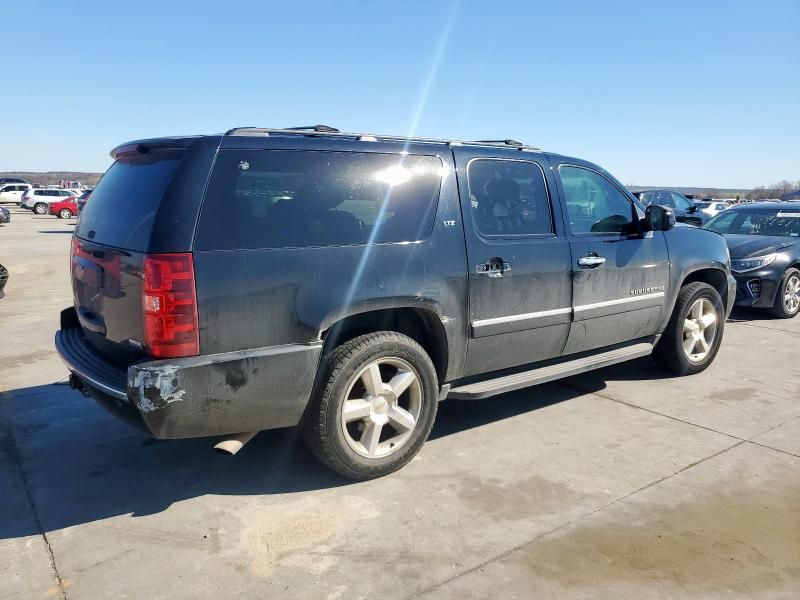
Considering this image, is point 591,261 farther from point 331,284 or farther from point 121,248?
point 121,248

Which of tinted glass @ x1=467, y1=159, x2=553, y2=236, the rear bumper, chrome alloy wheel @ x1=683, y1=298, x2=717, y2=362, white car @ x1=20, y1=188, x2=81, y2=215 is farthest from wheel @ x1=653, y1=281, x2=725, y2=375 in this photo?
white car @ x1=20, y1=188, x2=81, y2=215

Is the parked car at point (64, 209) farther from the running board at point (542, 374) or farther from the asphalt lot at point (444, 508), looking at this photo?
the running board at point (542, 374)

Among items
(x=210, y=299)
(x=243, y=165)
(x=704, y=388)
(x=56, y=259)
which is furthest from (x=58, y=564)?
(x=56, y=259)

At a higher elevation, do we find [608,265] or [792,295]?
[608,265]

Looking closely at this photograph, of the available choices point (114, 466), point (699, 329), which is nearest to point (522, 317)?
point (699, 329)

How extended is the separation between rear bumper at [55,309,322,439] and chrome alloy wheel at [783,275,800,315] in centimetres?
750

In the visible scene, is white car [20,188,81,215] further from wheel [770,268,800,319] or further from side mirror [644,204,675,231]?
side mirror [644,204,675,231]

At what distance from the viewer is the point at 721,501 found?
133 inches

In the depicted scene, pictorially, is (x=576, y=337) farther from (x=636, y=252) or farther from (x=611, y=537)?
(x=611, y=537)

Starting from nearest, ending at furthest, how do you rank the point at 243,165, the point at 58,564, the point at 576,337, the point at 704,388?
the point at 58,564, the point at 243,165, the point at 576,337, the point at 704,388

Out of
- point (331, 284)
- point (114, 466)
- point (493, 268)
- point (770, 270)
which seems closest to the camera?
point (331, 284)

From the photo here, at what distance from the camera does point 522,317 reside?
4133 millimetres

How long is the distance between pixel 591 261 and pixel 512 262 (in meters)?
0.79

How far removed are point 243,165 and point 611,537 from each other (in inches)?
100
